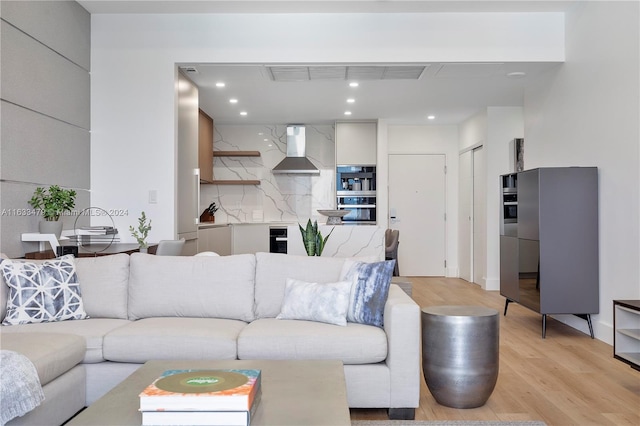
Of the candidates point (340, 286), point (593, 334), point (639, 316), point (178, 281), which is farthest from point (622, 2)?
point (178, 281)

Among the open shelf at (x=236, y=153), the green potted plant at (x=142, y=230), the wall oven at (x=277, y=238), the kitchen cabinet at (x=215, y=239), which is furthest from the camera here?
the open shelf at (x=236, y=153)

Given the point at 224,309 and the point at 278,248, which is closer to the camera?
the point at 224,309

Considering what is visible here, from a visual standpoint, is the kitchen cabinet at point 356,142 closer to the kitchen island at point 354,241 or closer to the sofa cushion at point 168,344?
the kitchen island at point 354,241

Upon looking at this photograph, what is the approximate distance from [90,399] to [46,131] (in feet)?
7.25

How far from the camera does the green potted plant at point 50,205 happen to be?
11.8 feet

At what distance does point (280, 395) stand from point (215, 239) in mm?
4792

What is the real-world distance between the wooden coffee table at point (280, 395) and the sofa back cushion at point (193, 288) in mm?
832

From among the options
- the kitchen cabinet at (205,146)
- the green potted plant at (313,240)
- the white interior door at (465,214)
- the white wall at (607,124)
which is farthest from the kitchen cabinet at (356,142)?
the green potted plant at (313,240)

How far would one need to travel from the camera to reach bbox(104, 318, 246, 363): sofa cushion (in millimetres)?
2500

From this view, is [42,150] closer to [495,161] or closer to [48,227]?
[48,227]

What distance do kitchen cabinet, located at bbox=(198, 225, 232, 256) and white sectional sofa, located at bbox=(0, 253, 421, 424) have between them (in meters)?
2.66

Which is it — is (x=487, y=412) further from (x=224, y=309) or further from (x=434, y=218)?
(x=434, y=218)

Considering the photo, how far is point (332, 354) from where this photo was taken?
2.47 metres

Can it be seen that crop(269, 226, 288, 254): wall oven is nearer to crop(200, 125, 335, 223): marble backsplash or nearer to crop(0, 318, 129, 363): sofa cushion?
crop(200, 125, 335, 223): marble backsplash
